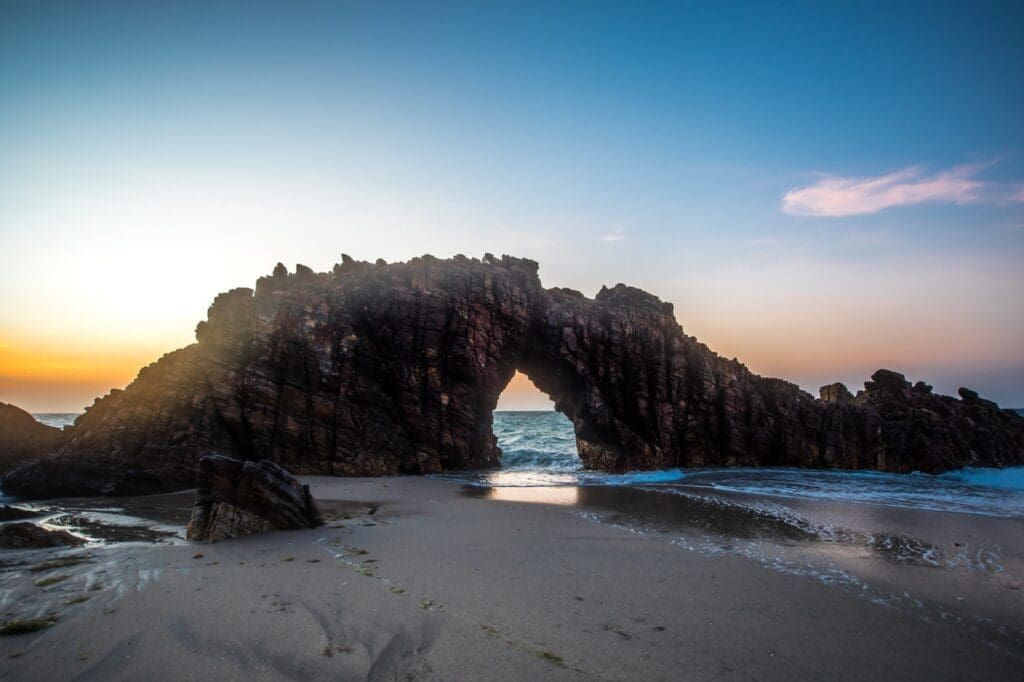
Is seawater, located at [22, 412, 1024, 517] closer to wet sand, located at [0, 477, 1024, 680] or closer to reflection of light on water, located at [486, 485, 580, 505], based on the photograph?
reflection of light on water, located at [486, 485, 580, 505]

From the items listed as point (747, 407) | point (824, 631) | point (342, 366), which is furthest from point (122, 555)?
point (747, 407)

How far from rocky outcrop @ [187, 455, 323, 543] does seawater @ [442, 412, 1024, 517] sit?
13.4m

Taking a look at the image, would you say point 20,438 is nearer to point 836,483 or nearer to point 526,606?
point 526,606

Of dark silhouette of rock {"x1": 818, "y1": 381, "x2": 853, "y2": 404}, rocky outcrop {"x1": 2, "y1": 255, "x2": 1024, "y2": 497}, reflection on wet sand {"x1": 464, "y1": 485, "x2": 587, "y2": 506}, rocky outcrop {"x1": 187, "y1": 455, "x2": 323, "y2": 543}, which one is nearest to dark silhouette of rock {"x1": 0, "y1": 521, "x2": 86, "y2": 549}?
Answer: rocky outcrop {"x1": 187, "y1": 455, "x2": 323, "y2": 543}

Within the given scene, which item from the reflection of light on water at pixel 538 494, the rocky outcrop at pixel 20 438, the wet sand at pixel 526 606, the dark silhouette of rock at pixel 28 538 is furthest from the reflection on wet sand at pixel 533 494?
the rocky outcrop at pixel 20 438

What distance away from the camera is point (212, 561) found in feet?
31.1

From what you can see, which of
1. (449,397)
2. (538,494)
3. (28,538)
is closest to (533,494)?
(538,494)

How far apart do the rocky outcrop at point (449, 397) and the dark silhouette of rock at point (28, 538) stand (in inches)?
446

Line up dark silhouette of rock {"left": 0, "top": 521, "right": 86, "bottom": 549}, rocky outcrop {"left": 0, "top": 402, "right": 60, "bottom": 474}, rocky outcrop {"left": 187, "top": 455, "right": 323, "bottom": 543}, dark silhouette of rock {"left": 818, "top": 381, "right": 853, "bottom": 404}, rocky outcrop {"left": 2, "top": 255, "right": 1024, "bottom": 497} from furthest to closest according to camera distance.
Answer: dark silhouette of rock {"left": 818, "top": 381, "right": 853, "bottom": 404} → rocky outcrop {"left": 2, "top": 255, "right": 1024, "bottom": 497} → rocky outcrop {"left": 0, "top": 402, "right": 60, "bottom": 474} → rocky outcrop {"left": 187, "top": 455, "right": 323, "bottom": 543} → dark silhouette of rock {"left": 0, "top": 521, "right": 86, "bottom": 549}

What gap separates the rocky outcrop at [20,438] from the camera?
926 inches

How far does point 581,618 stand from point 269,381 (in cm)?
2524

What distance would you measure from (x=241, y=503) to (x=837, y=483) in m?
29.2

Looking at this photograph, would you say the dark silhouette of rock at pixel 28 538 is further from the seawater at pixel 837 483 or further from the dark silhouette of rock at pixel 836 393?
the dark silhouette of rock at pixel 836 393

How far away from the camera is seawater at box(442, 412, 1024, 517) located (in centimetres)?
2028
